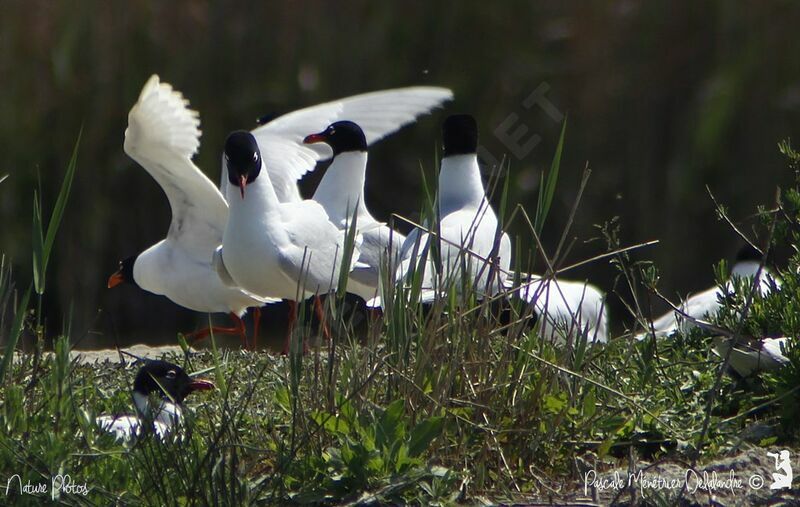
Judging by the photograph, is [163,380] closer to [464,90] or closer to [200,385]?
[200,385]

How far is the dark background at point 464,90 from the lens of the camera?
28.4 feet

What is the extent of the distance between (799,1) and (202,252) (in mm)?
4635

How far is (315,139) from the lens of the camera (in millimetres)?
6699

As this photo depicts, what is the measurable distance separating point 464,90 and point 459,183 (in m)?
2.65

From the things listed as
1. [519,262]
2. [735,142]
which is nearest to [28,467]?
[519,262]

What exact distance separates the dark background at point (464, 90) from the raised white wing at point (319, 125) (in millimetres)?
1458

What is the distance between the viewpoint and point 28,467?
3.13 meters

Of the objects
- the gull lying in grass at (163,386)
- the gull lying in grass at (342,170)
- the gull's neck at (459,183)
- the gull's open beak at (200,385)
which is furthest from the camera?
the gull lying in grass at (342,170)

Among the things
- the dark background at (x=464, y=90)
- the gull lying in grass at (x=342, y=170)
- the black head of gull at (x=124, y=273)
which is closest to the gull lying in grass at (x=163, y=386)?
the gull lying in grass at (x=342, y=170)

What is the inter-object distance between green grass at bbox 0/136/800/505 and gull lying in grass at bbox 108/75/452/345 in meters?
2.12

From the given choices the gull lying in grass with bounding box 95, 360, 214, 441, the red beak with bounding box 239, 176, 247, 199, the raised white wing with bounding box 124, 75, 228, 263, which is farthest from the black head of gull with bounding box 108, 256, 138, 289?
the gull lying in grass with bounding box 95, 360, 214, 441

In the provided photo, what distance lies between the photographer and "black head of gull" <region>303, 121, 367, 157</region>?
6.58 meters

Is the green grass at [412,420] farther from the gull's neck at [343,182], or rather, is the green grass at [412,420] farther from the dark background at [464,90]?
the dark background at [464,90]

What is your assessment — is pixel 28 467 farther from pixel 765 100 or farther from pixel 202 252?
pixel 765 100
